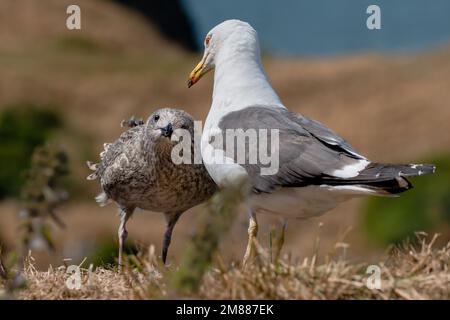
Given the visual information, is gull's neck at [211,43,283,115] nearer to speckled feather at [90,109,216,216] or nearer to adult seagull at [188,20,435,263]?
adult seagull at [188,20,435,263]

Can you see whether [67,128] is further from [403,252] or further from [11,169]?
[403,252]

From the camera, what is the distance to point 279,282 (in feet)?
18.0

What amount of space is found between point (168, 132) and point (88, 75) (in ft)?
124

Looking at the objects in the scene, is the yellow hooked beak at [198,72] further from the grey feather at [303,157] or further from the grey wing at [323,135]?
the grey wing at [323,135]

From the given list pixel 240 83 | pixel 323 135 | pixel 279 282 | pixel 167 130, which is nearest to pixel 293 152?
pixel 323 135

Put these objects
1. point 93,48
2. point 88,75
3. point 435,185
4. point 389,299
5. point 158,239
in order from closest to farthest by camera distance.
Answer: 1. point 389,299
2. point 158,239
3. point 435,185
4. point 88,75
5. point 93,48

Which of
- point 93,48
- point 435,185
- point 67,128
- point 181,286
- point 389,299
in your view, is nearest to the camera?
point 181,286

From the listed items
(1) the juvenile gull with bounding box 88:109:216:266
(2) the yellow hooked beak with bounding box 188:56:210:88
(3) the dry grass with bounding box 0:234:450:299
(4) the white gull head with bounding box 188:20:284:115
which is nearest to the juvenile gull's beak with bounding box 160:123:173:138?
(1) the juvenile gull with bounding box 88:109:216:266

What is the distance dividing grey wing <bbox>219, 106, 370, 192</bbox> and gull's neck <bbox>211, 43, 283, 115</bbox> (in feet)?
0.61

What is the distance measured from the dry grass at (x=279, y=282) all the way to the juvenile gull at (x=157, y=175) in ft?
4.69

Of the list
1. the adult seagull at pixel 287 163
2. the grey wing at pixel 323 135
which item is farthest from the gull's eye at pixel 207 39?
the grey wing at pixel 323 135

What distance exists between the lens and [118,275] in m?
6.64

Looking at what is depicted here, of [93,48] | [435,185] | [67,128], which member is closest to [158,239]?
[435,185]

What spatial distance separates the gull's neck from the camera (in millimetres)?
7172
